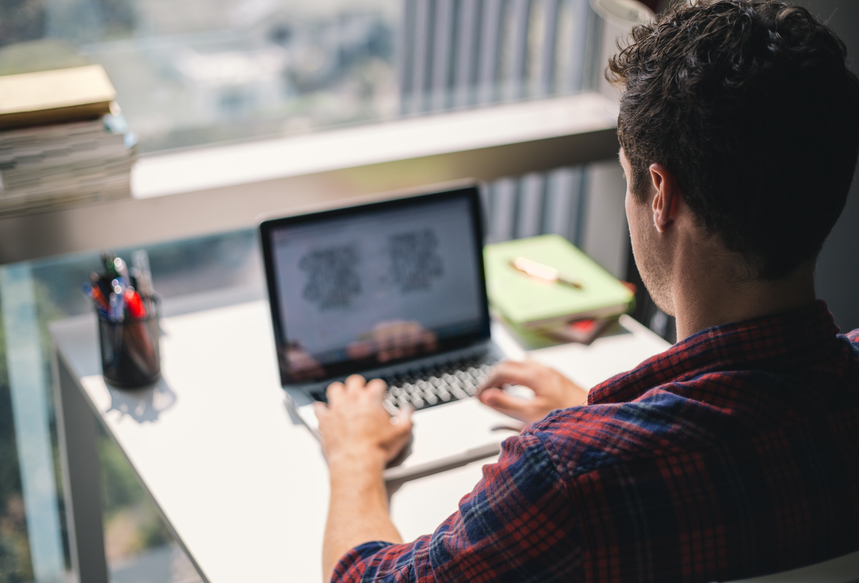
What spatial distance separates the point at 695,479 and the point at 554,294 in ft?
2.73

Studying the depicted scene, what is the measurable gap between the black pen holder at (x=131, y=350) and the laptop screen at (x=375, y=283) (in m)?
0.19

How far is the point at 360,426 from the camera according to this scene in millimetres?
1091

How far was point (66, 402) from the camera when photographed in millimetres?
1432

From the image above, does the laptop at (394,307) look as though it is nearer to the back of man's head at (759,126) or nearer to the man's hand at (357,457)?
the man's hand at (357,457)

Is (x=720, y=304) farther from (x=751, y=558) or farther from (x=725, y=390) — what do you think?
(x=751, y=558)

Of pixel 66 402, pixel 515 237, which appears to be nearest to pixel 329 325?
pixel 66 402

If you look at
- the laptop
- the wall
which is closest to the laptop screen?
the laptop

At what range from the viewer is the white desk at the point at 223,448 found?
969mm

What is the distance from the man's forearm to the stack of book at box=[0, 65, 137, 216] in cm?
63

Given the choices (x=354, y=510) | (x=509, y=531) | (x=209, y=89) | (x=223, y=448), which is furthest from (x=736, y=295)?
(x=209, y=89)

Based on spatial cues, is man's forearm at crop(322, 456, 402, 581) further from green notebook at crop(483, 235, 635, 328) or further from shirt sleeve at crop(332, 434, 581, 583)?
green notebook at crop(483, 235, 635, 328)

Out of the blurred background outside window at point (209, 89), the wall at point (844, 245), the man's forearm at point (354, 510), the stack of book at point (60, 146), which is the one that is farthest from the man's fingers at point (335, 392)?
the wall at point (844, 245)

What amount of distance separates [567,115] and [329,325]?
822 mm

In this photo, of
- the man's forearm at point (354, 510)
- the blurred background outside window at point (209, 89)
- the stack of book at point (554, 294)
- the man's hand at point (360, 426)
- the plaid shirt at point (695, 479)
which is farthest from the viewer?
the blurred background outside window at point (209, 89)
